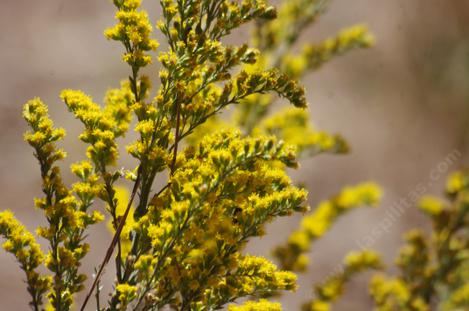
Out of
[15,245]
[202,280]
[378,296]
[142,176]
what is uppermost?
[378,296]

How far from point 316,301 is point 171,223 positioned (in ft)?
8.20

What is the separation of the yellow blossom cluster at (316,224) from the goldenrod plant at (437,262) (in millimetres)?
467

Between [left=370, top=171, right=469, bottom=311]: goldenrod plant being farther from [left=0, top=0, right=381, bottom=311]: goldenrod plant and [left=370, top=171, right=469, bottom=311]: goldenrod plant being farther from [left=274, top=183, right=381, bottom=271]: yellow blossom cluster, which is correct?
[left=0, top=0, right=381, bottom=311]: goldenrod plant

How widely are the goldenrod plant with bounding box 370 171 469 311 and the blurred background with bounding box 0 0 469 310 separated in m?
4.50

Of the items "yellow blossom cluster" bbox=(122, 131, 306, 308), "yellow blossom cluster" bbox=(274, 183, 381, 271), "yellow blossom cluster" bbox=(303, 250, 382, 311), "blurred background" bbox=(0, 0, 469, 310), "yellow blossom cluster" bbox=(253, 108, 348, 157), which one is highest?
"blurred background" bbox=(0, 0, 469, 310)

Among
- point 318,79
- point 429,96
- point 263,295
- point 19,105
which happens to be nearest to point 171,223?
point 263,295

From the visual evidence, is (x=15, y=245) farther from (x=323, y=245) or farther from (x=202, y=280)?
(x=323, y=245)

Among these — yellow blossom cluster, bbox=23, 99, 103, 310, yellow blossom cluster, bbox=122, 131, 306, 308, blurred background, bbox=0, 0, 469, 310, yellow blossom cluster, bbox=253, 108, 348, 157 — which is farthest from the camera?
blurred background, bbox=0, 0, 469, 310

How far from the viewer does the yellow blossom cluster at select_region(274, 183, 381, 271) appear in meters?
4.24

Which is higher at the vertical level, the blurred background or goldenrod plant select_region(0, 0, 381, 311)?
the blurred background

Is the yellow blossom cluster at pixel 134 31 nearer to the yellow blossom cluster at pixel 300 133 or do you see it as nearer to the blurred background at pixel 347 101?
the yellow blossom cluster at pixel 300 133

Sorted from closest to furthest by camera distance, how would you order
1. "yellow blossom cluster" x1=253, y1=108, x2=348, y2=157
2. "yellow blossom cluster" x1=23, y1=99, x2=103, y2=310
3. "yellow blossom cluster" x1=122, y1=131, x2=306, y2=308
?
1. "yellow blossom cluster" x1=122, y1=131, x2=306, y2=308
2. "yellow blossom cluster" x1=23, y1=99, x2=103, y2=310
3. "yellow blossom cluster" x1=253, y1=108, x2=348, y2=157

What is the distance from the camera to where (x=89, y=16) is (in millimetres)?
11148

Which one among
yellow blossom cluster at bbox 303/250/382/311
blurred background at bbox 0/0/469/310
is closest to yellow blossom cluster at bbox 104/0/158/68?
yellow blossom cluster at bbox 303/250/382/311
